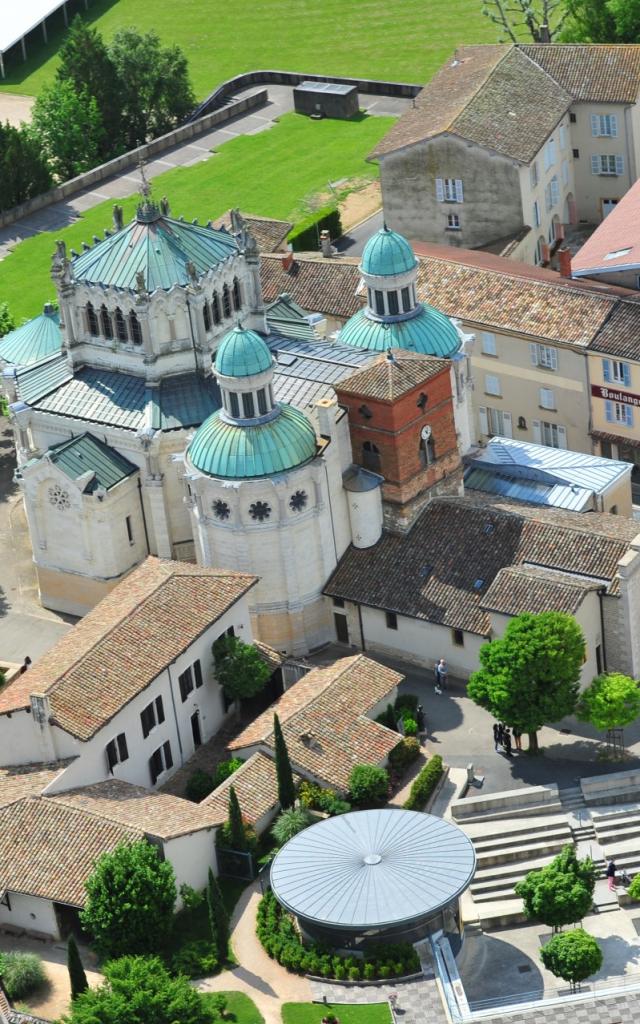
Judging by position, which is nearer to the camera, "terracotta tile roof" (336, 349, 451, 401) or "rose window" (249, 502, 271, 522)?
"rose window" (249, 502, 271, 522)

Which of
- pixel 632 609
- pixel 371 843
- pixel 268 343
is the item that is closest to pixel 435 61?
pixel 268 343

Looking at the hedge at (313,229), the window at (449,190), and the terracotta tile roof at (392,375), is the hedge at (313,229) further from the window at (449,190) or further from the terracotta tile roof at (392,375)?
the terracotta tile roof at (392,375)

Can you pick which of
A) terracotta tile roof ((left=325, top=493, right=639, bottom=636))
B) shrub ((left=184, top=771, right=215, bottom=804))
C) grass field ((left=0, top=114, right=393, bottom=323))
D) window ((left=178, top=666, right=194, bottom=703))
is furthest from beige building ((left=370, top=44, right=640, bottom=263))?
shrub ((left=184, top=771, right=215, bottom=804))

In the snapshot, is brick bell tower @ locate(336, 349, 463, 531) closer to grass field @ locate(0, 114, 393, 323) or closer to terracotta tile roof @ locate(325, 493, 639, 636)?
terracotta tile roof @ locate(325, 493, 639, 636)

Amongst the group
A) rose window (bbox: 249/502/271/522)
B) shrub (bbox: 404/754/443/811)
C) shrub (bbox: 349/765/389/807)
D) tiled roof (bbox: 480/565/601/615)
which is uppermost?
rose window (bbox: 249/502/271/522)

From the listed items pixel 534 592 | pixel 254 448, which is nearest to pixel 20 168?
pixel 254 448
